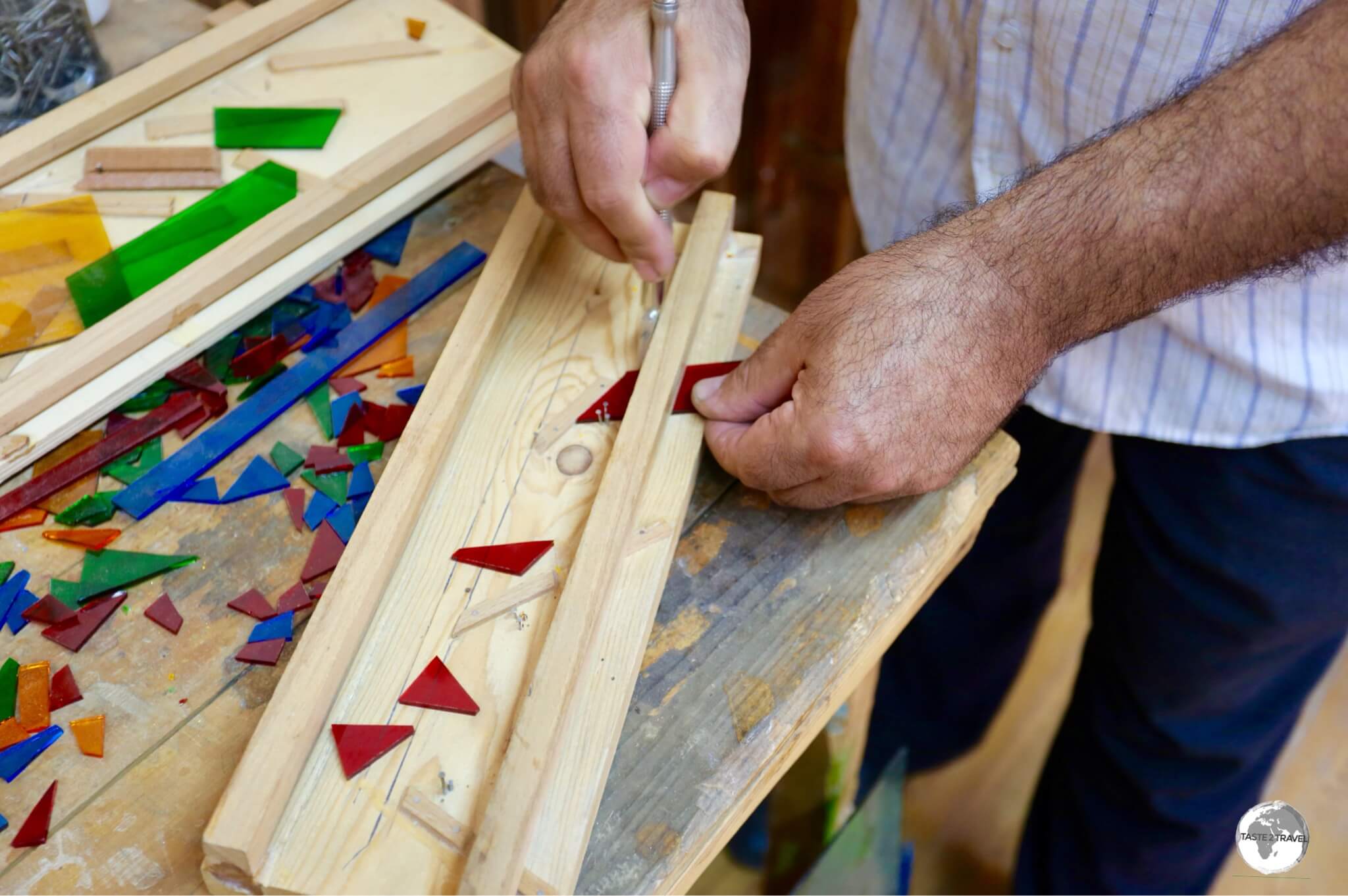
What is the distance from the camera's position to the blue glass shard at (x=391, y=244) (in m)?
1.35

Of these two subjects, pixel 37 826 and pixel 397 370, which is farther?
pixel 397 370

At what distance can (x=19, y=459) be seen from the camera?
109cm

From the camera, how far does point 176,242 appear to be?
1255 mm

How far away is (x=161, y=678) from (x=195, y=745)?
8 cm

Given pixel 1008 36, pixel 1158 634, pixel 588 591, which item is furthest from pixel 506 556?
pixel 1158 634

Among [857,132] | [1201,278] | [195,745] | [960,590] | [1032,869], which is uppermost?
[1201,278]

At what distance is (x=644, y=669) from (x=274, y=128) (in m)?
0.88

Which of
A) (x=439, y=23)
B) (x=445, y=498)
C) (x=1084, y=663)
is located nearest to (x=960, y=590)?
(x=1084, y=663)

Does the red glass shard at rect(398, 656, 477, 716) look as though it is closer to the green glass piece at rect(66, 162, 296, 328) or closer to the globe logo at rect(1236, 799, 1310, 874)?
the green glass piece at rect(66, 162, 296, 328)

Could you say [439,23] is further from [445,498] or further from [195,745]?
[195,745]

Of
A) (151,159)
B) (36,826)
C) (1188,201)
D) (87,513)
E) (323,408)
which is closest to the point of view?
(36,826)

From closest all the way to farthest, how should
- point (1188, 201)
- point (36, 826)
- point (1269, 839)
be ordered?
point (36, 826) < point (1188, 201) < point (1269, 839)

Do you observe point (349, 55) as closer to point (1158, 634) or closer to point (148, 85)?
point (148, 85)

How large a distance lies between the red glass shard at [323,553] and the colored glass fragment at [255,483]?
83 millimetres
